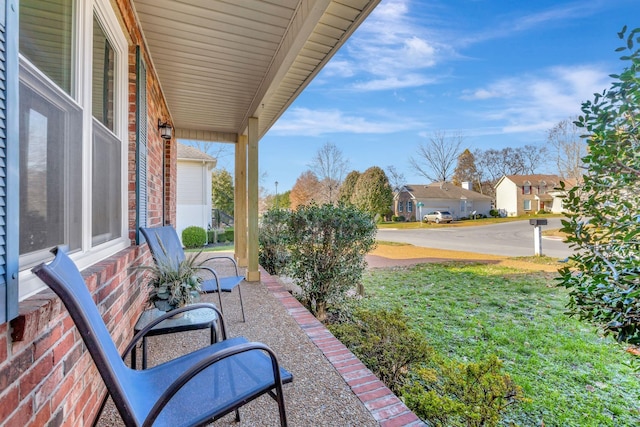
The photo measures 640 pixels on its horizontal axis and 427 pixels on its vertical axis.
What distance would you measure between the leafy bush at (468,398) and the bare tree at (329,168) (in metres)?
19.5

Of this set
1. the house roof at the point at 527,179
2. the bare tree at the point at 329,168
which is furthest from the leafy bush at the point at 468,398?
the house roof at the point at 527,179

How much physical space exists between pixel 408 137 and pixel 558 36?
66.6 feet

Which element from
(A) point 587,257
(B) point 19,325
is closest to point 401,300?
(A) point 587,257

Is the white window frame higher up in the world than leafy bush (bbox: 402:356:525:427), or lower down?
higher up

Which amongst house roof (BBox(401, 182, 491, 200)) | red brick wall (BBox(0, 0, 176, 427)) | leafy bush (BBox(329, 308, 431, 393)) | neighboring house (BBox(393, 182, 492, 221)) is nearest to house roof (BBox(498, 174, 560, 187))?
house roof (BBox(401, 182, 491, 200))

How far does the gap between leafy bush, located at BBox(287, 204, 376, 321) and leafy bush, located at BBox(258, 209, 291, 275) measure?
1.25 m

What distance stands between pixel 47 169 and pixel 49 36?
0.58m

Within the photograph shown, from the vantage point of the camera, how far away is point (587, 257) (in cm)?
173

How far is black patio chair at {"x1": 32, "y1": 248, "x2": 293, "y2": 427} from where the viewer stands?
901 mm

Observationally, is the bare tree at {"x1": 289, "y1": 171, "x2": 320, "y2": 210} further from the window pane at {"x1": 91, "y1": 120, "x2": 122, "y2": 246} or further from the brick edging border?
the window pane at {"x1": 91, "y1": 120, "x2": 122, "y2": 246}

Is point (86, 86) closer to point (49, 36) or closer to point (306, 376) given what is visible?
point (49, 36)

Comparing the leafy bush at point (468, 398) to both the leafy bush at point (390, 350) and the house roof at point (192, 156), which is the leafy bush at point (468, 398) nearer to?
the leafy bush at point (390, 350)

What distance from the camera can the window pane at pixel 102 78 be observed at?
1.92 m

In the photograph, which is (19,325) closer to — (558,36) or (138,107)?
(138,107)
